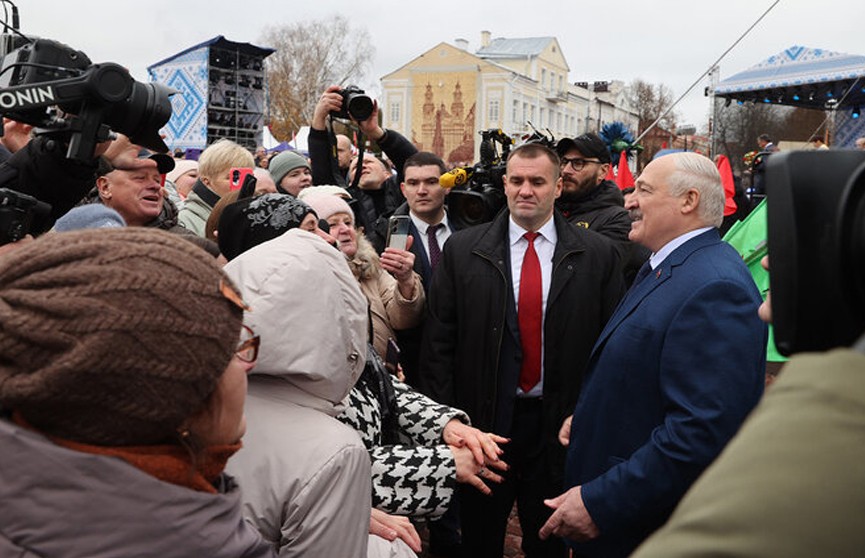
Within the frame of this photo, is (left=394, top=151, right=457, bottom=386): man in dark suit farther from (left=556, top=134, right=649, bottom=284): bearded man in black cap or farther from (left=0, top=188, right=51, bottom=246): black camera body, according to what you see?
(left=0, top=188, right=51, bottom=246): black camera body

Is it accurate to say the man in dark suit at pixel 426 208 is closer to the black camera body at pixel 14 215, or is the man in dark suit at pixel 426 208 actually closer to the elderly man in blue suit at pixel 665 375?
the elderly man in blue suit at pixel 665 375

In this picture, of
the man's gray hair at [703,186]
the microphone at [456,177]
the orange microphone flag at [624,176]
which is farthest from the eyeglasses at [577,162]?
the orange microphone flag at [624,176]

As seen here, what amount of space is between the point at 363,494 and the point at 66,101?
1526 millimetres

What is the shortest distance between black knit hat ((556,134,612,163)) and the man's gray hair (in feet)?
6.35

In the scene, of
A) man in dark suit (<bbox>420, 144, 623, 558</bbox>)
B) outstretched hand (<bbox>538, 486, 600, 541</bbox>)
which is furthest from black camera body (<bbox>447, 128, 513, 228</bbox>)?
outstretched hand (<bbox>538, 486, 600, 541</bbox>)

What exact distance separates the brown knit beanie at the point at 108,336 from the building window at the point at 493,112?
6398 centimetres

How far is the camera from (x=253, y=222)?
8.41 ft

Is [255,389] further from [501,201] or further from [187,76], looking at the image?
[187,76]

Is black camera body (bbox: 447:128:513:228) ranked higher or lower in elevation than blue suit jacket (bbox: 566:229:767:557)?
higher

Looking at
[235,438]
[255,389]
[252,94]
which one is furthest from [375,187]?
[252,94]

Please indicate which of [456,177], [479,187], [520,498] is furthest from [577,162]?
[520,498]

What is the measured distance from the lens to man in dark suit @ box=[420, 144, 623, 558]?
11.4ft

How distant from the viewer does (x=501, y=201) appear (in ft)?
14.7

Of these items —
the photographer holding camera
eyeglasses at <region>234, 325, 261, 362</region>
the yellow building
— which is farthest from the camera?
the yellow building
